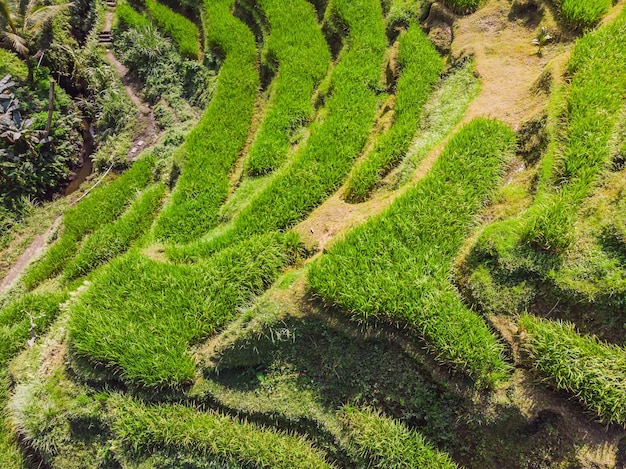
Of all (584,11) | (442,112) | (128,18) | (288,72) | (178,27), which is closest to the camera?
(584,11)

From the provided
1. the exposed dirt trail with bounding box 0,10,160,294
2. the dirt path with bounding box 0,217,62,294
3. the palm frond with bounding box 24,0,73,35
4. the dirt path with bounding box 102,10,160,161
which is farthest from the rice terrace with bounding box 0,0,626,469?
the palm frond with bounding box 24,0,73,35

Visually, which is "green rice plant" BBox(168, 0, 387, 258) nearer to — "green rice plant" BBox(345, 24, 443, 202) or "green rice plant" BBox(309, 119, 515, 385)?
"green rice plant" BBox(345, 24, 443, 202)

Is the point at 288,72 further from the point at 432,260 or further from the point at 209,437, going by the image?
the point at 209,437

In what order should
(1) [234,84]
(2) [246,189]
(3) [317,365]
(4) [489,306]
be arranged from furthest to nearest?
(1) [234,84] < (2) [246,189] < (3) [317,365] < (4) [489,306]

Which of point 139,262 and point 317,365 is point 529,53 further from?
point 139,262

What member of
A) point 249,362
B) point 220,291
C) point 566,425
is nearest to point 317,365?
point 249,362

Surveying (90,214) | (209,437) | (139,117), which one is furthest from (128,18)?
(209,437)
